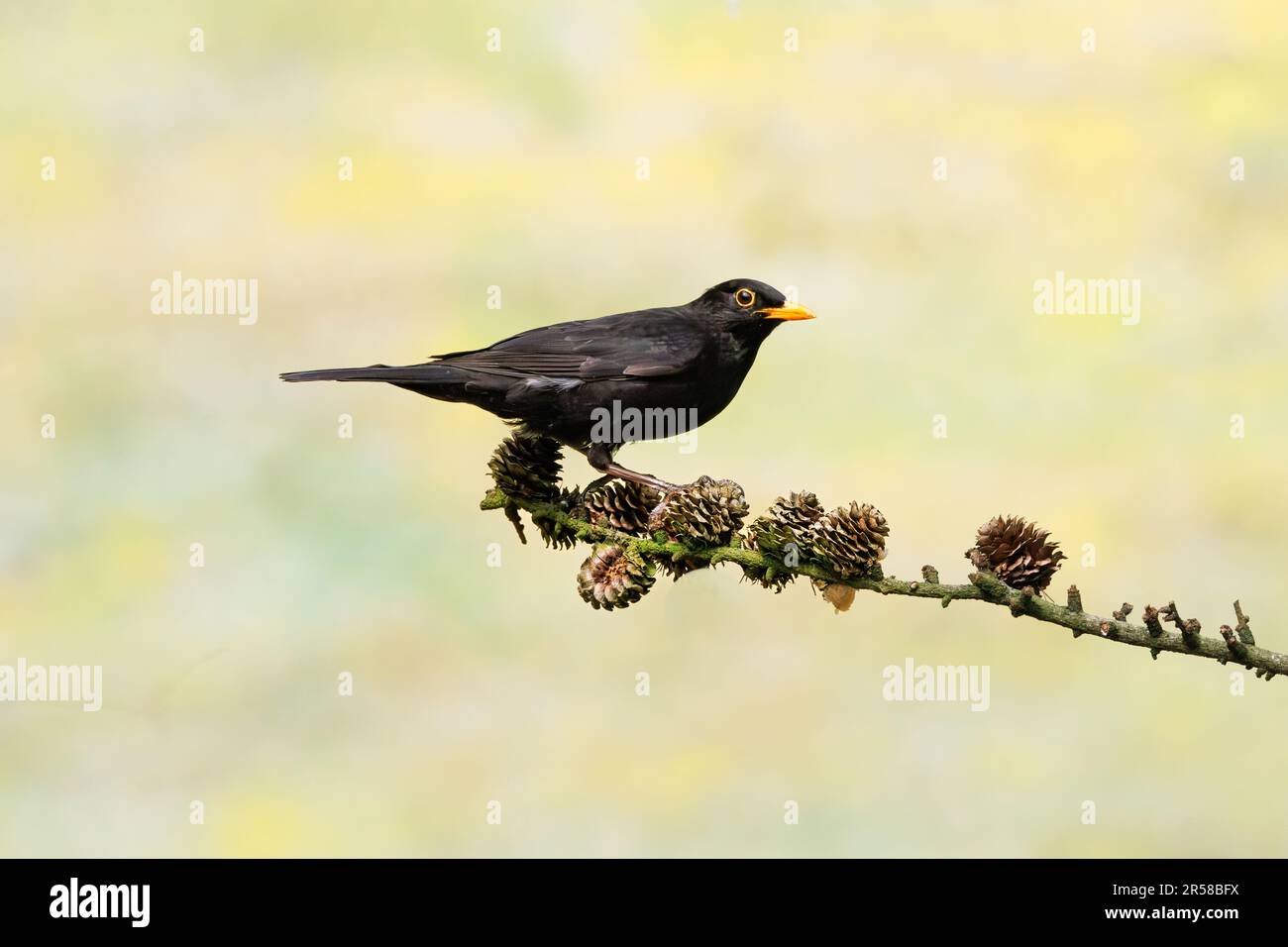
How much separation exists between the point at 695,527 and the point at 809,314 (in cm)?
178

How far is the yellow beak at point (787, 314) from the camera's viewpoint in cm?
678

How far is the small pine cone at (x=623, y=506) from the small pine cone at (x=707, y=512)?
419mm

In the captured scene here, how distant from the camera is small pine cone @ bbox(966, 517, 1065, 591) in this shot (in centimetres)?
517

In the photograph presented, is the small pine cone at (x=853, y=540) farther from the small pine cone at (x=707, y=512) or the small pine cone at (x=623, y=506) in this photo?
the small pine cone at (x=623, y=506)

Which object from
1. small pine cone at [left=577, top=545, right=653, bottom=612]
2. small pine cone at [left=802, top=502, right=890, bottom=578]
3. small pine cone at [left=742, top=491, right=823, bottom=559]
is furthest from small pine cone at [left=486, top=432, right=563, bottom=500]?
small pine cone at [left=802, top=502, right=890, bottom=578]

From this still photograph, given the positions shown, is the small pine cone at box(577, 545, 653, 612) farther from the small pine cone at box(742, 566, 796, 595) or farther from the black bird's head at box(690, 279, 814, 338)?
the black bird's head at box(690, 279, 814, 338)

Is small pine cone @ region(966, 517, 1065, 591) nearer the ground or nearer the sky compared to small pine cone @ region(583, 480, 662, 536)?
nearer the ground

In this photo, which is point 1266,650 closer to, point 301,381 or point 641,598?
point 641,598

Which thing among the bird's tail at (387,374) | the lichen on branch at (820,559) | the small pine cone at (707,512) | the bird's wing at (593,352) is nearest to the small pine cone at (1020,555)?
the lichen on branch at (820,559)

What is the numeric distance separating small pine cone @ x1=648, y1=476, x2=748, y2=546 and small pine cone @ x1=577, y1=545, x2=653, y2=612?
23 centimetres

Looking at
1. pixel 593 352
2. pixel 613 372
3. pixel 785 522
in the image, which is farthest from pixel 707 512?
pixel 593 352

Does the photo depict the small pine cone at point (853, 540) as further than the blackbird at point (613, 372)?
No

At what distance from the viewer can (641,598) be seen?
564cm

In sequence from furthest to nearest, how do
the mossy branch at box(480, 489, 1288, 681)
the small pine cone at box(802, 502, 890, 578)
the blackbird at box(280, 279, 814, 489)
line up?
the blackbird at box(280, 279, 814, 489)
the small pine cone at box(802, 502, 890, 578)
the mossy branch at box(480, 489, 1288, 681)
